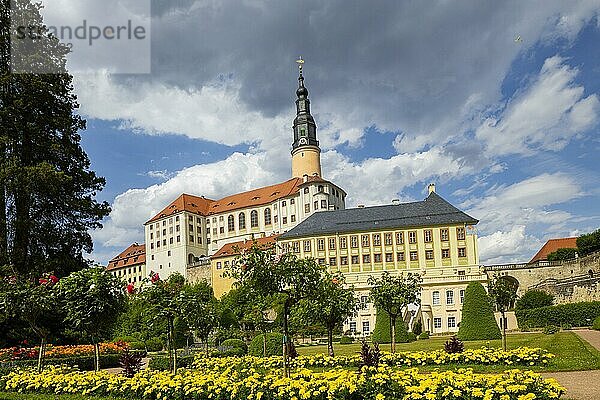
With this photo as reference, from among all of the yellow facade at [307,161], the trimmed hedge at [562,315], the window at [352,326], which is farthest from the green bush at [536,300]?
the yellow facade at [307,161]

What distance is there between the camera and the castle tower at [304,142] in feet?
325

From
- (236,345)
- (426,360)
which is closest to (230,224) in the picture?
(236,345)

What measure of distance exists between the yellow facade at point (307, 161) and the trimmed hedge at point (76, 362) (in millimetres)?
75518

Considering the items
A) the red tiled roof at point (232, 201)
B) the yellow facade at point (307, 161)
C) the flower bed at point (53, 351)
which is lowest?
the flower bed at point (53, 351)

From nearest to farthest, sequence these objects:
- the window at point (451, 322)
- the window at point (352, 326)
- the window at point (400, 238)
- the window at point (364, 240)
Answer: the window at point (451, 322), the window at point (352, 326), the window at point (400, 238), the window at point (364, 240)

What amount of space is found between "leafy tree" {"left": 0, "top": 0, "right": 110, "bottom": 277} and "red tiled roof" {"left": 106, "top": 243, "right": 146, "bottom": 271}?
8208cm

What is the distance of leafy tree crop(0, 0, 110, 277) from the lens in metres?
24.9

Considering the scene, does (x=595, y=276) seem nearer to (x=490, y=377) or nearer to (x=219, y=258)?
(x=490, y=377)

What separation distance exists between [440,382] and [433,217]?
187 ft

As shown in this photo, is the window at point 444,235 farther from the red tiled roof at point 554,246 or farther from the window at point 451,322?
the red tiled roof at point 554,246

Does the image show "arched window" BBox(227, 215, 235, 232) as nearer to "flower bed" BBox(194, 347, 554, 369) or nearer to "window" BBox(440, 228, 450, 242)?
"window" BBox(440, 228, 450, 242)

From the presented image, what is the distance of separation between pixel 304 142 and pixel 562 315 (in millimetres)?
61402

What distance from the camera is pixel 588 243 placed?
7612 centimetres

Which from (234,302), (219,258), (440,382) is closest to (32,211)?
(440,382)
